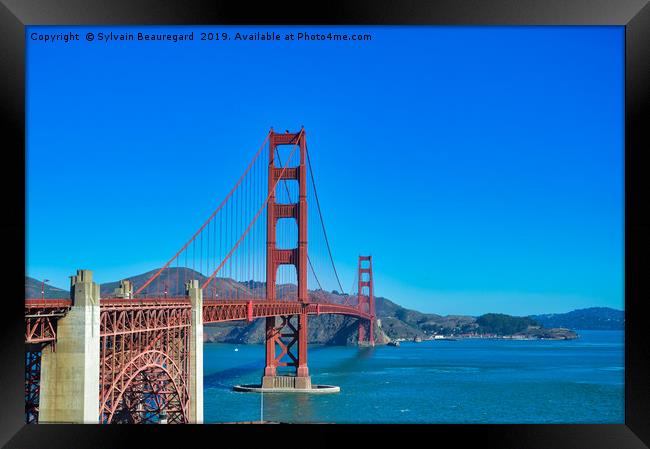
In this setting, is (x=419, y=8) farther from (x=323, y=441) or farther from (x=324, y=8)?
(x=323, y=441)

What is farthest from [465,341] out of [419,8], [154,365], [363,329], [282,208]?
[419,8]

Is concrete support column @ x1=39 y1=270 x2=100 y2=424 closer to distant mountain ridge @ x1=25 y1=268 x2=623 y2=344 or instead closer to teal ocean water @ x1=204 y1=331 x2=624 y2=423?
teal ocean water @ x1=204 y1=331 x2=624 y2=423

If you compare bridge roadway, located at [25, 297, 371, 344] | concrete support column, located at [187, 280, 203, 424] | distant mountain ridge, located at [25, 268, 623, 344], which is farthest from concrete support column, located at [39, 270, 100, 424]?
distant mountain ridge, located at [25, 268, 623, 344]

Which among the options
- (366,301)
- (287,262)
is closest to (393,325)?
(366,301)

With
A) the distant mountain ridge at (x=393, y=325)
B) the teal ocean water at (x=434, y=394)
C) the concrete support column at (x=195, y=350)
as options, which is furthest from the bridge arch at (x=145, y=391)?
the distant mountain ridge at (x=393, y=325)

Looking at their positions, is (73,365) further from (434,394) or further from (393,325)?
(393,325)

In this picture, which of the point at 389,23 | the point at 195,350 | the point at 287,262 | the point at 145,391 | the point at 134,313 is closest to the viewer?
the point at 389,23
